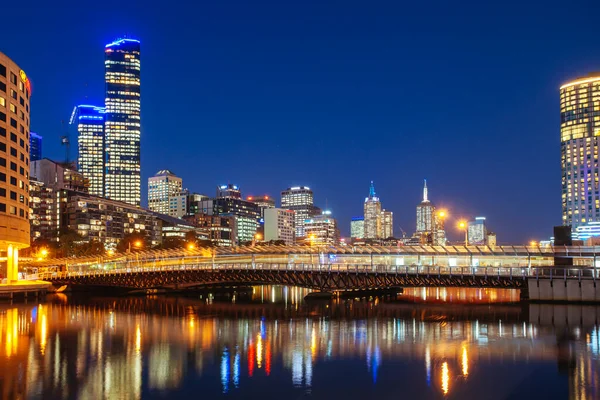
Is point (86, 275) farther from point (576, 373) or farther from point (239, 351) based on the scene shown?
point (576, 373)

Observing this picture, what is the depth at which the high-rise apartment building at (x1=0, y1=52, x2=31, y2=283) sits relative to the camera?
10225cm

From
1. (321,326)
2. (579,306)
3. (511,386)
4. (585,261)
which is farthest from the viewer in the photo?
(585,261)

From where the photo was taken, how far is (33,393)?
1387 inches

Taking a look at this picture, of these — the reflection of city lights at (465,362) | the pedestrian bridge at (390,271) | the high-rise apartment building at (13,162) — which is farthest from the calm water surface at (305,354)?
the high-rise apartment building at (13,162)

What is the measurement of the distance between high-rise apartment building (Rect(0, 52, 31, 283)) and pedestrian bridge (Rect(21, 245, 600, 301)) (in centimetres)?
1292

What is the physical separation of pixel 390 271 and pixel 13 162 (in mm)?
66014


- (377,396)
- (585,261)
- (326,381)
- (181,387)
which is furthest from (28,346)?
(585,261)

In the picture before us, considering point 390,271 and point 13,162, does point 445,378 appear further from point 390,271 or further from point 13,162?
point 13,162

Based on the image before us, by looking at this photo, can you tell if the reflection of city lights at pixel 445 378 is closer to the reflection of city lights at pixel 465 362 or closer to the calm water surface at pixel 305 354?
the calm water surface at pixel 305 354

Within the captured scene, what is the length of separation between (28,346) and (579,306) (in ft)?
215

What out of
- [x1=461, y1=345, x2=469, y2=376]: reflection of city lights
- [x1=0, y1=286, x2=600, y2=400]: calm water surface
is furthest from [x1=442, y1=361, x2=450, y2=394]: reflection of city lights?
[x1=461, y1=345, x2=469, y2=376]: reflection of city lights

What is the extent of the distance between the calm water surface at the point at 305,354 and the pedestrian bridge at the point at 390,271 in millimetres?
6245

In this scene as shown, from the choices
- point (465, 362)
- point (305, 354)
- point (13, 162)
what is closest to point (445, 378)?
point (465, 362)

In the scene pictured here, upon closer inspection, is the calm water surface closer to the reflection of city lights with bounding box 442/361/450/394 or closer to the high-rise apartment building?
the reflection of city lights with bounding box 442/361/450/394
